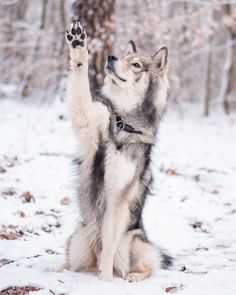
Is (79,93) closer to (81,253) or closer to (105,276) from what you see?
(81,253)

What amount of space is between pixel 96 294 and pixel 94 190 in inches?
35.4

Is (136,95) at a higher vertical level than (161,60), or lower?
lower

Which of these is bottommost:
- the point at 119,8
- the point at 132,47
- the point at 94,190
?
the point at 94,190

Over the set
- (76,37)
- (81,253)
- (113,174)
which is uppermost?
(76,37)

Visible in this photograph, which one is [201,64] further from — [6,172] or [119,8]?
[6,172]

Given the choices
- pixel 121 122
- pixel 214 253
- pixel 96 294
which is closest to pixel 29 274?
pixel 96 294

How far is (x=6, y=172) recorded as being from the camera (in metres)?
6.79

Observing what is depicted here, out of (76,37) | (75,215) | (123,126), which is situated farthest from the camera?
(75,215)

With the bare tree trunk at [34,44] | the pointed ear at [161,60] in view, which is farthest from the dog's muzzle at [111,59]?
the bare tree trunk at [34,44]

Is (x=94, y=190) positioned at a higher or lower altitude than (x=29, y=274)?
higher

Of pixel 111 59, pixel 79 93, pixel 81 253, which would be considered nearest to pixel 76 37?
pixel 79 93

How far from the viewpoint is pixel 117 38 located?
682 inches

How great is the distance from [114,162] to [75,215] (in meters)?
1.91

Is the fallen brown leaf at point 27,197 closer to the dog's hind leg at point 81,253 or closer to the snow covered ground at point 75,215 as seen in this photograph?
the snow covered ground at point 75,215
